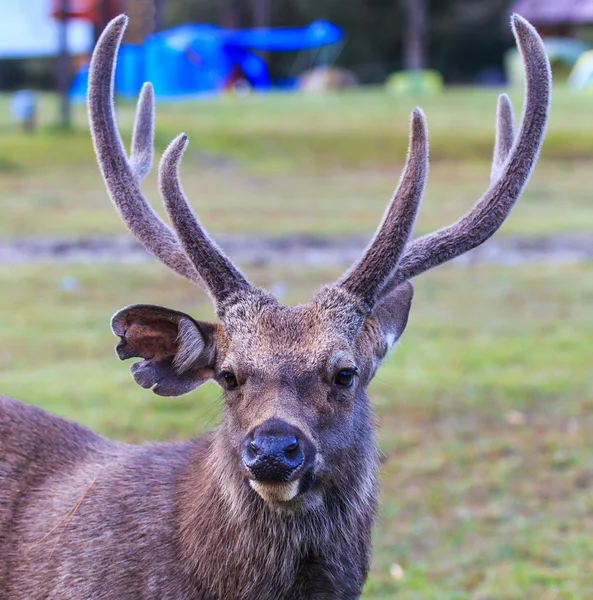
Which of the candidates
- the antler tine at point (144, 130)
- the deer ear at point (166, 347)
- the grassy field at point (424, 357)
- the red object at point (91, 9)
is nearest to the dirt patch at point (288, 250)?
the grassy field at point (424, 357)

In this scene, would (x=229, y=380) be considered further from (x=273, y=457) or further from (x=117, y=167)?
(x=117, y=167)

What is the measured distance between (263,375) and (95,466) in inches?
38.5

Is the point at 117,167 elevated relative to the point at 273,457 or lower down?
elevated

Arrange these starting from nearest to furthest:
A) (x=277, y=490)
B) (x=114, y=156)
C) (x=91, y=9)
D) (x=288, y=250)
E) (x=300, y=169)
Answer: (x=277, y=490) < (x=114, y=156) < (x=288, y=250) < (x=300, y=169) < (x=91, y=9)

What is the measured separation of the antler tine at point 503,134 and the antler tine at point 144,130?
4.57ft

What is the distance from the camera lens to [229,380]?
372 cm

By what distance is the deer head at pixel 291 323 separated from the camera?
3.49 meters

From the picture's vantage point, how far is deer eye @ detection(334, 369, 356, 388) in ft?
12.0

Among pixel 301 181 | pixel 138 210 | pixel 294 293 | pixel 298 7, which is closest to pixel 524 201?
pixel 301 181

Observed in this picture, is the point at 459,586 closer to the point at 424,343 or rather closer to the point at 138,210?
the point at 138,210

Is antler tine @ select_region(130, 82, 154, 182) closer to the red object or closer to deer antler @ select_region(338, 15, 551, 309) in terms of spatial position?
deer antler @ select_region(338, 15, 551, 309)

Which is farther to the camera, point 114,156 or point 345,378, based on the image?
point 114,156

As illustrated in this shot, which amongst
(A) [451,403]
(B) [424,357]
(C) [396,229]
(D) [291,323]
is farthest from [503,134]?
(B) [424,357]

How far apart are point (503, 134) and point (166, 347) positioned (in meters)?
1.59
